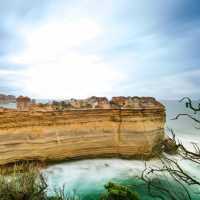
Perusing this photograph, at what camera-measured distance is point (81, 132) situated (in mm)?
14859

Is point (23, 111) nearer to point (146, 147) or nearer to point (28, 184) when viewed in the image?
point (28, 184)

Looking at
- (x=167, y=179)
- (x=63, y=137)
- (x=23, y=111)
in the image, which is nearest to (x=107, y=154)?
(x=63, y=137)

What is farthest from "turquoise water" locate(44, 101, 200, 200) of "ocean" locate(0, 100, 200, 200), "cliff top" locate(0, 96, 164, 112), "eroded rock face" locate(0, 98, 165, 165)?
"cliff top" locate(0, 96, 164, 112)

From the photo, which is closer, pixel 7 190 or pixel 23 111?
pixel 7 190

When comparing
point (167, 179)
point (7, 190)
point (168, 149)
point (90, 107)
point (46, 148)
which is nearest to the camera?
point (7, 190)

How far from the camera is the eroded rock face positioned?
13.0 meters

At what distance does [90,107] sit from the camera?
15484mm

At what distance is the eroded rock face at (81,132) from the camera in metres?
13.0

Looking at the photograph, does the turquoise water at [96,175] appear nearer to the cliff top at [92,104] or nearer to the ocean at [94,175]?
the ocean at [94,175]

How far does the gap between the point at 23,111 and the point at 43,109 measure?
1.28m

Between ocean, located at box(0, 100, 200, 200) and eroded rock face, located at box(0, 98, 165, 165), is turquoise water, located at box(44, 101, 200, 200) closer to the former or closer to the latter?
ocean, located at box(0, 100, 200, 200)

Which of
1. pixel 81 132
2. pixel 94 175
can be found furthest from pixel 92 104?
pixel 94 175

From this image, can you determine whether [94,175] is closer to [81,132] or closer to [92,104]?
[81,132]

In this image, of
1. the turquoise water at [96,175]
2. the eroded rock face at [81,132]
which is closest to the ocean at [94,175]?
the turquoise water at [96,175]
